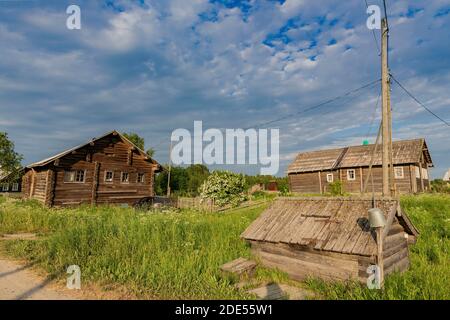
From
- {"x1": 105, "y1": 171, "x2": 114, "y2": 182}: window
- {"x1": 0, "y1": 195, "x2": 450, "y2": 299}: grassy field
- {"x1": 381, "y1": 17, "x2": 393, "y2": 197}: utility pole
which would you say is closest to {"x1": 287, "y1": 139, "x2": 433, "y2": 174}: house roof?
{"x1": 0, "y1": 195, "x2": 450, "y2": 299}: grassy field

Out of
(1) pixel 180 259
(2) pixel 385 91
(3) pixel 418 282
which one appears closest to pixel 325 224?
(3) pixel 418 282

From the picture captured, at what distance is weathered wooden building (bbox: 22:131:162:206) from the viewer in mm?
22062

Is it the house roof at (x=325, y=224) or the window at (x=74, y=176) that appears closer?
the house roof at (x=325, y=224)

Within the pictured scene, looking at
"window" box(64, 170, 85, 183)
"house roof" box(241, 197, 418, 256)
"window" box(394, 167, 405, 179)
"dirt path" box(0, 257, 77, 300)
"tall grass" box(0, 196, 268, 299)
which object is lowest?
"dirt path" box(0, 257, 77, 300)

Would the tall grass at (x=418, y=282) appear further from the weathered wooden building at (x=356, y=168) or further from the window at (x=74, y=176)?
the window at (x=74, y=176)

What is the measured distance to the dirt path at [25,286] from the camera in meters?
5.53

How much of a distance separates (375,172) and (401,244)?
77.7ft

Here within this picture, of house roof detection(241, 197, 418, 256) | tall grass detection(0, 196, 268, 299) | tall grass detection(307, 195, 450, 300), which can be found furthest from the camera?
house roof detection(241, 197, 418, 256)

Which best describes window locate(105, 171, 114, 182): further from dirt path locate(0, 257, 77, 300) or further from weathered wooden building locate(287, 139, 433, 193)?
weathered wooden building locate(287, 139, 433, 193)

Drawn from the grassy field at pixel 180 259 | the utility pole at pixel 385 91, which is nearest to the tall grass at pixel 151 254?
the grassy field at pixel 180 259

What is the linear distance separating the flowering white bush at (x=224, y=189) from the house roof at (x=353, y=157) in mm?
12575

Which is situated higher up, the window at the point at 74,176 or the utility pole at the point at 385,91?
the utility pole at the point at 385,91

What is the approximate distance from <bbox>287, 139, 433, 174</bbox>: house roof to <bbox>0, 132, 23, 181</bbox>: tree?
3197 cm

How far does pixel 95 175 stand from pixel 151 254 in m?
18.6
